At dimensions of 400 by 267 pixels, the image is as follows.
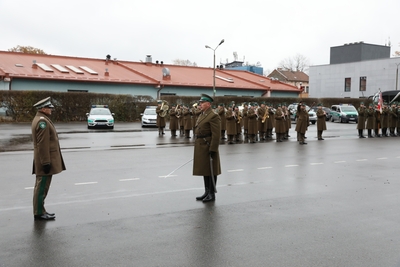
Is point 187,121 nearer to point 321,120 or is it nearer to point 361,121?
point 321,120

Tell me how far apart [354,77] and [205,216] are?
5939 centimetres

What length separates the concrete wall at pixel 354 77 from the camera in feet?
186

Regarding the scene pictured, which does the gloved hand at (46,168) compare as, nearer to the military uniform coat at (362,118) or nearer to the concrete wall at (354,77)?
the military uniform coat at (362,118)

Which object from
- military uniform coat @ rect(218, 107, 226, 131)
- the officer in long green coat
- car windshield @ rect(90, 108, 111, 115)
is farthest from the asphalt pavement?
car windshield @ rect(90, 108, 111, 115)

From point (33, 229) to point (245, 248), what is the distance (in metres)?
3.07

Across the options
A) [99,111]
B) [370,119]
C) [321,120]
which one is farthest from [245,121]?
[99,111]

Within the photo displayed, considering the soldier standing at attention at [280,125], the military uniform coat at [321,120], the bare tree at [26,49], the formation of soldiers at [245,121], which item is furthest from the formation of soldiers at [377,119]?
the bare tree at [26,49]

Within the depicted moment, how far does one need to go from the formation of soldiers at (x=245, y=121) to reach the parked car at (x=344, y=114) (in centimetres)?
2012

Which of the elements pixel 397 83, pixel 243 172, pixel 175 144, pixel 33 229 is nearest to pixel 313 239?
pixel 33 229

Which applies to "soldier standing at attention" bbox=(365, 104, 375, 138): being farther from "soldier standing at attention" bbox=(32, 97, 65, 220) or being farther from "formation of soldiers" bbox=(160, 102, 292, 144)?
"soldier standing at attention" bbox=(32, 97, 65, 220)

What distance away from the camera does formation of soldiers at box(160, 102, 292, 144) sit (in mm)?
19906

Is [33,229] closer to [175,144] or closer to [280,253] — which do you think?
[280,253]

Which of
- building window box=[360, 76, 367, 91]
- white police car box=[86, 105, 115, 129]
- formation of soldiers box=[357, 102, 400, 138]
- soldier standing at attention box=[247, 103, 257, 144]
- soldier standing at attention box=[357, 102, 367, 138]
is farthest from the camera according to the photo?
building window box=[360, 76, 367, 91]

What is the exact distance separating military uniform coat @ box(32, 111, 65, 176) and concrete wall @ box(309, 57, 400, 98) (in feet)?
185
